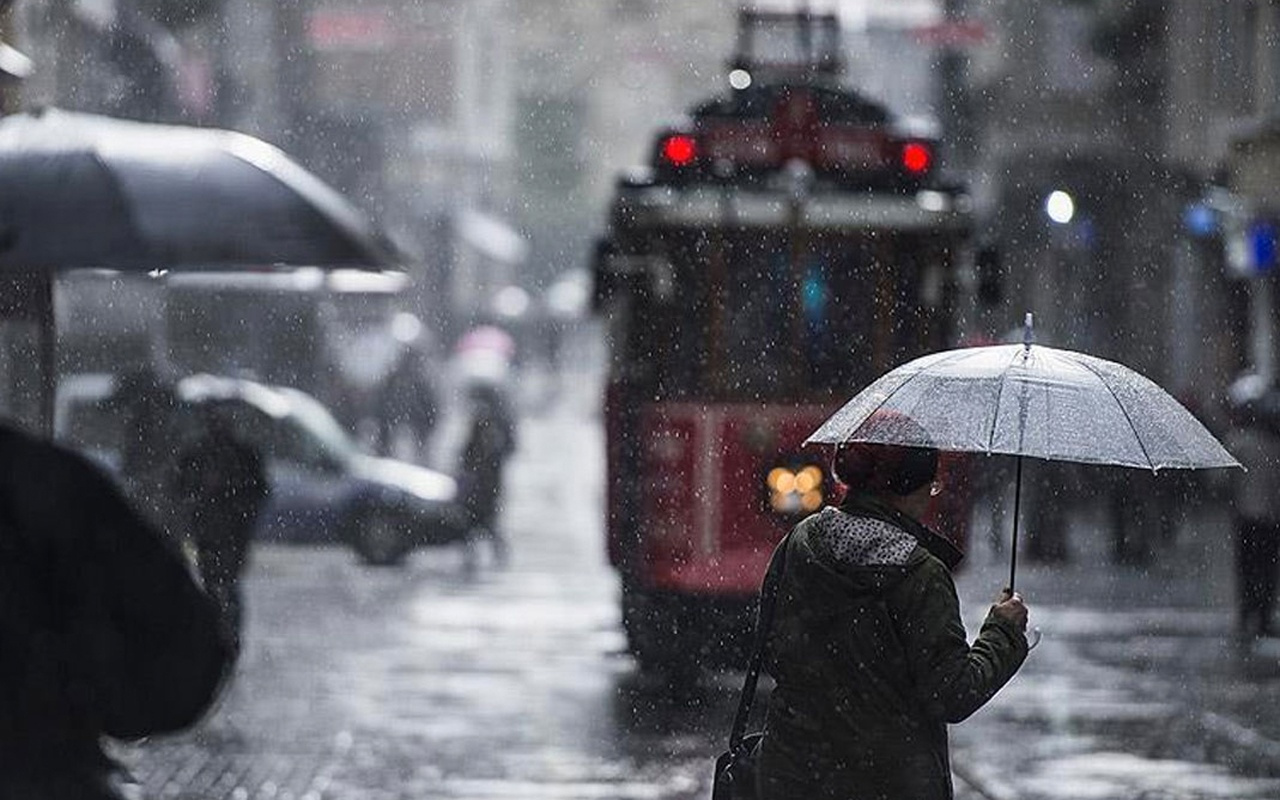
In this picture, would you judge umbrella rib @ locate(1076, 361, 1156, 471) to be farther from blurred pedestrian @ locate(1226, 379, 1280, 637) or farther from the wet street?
blurred pedestrian @ locate(1226, 379, 1280, 637)

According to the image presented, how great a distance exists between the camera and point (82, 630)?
14.8 feet

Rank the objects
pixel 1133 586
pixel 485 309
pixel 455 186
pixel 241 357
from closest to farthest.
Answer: pixel 1133 586 < pixel 241 357 < pixel 455 186 < pixel 485 309

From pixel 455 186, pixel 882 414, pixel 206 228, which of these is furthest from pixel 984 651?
pixel 455 186

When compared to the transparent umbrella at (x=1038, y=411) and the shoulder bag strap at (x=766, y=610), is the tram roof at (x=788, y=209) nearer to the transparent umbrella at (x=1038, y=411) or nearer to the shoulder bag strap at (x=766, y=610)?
the transparent umbrella at (x=1038, y=411)

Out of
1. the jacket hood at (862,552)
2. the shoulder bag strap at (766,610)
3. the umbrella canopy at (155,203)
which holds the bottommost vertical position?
the shoulder bag strap at (766,610)

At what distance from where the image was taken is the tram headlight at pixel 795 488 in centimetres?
1628

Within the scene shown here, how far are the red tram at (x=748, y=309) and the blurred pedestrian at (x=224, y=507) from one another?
201 centimetres

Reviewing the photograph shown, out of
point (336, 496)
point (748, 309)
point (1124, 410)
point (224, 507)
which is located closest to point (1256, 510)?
point (748, 309)

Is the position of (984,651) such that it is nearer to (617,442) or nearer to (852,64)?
(617,442)

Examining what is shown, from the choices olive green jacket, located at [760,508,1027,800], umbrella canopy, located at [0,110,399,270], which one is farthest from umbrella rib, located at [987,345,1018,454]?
umbrella canopy, located at [0,110,399,270]

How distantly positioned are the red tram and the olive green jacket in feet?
32.1

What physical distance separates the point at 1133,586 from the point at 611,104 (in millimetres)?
65207

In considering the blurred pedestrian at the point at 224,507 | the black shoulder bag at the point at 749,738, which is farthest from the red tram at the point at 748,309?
the black shoulder bag at the point at 749,738

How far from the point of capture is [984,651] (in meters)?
6.32
